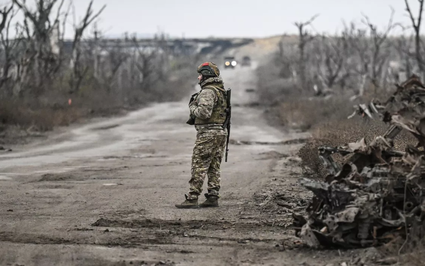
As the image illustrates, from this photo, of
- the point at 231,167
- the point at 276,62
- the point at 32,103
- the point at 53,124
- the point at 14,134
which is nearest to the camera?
the point at 231,167

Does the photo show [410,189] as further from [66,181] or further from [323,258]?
[66,181]

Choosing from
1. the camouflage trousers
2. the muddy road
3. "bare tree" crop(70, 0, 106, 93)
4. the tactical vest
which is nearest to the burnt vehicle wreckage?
the muddy road

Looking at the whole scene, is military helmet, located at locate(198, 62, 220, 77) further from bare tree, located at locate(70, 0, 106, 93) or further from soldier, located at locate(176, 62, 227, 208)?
bare tree, located at locate(70, 0, 106, 93)

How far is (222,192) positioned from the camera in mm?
11484

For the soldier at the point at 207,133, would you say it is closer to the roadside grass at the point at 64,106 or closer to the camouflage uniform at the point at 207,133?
the camouflage uniform at the point at 207,133

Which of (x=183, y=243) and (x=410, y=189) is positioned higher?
(x=410, y=189)

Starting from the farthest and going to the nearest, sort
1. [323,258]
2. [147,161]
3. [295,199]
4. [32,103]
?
[32,103], [147,161], [295,199], [323,258]

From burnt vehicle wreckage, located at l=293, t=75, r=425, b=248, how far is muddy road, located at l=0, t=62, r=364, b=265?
239 millimetres

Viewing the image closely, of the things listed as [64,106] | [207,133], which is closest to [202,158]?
[207,133]

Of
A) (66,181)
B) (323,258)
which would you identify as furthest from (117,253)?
(66,181)

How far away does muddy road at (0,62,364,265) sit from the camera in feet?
22.5

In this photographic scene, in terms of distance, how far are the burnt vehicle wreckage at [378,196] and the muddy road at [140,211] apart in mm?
239

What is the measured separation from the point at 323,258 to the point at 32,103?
26576 mm

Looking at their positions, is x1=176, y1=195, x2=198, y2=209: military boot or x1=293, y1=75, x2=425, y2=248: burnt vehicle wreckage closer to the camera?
x1=293, y1=75, x2=425, y2=248: burnt vehicle wreckage
